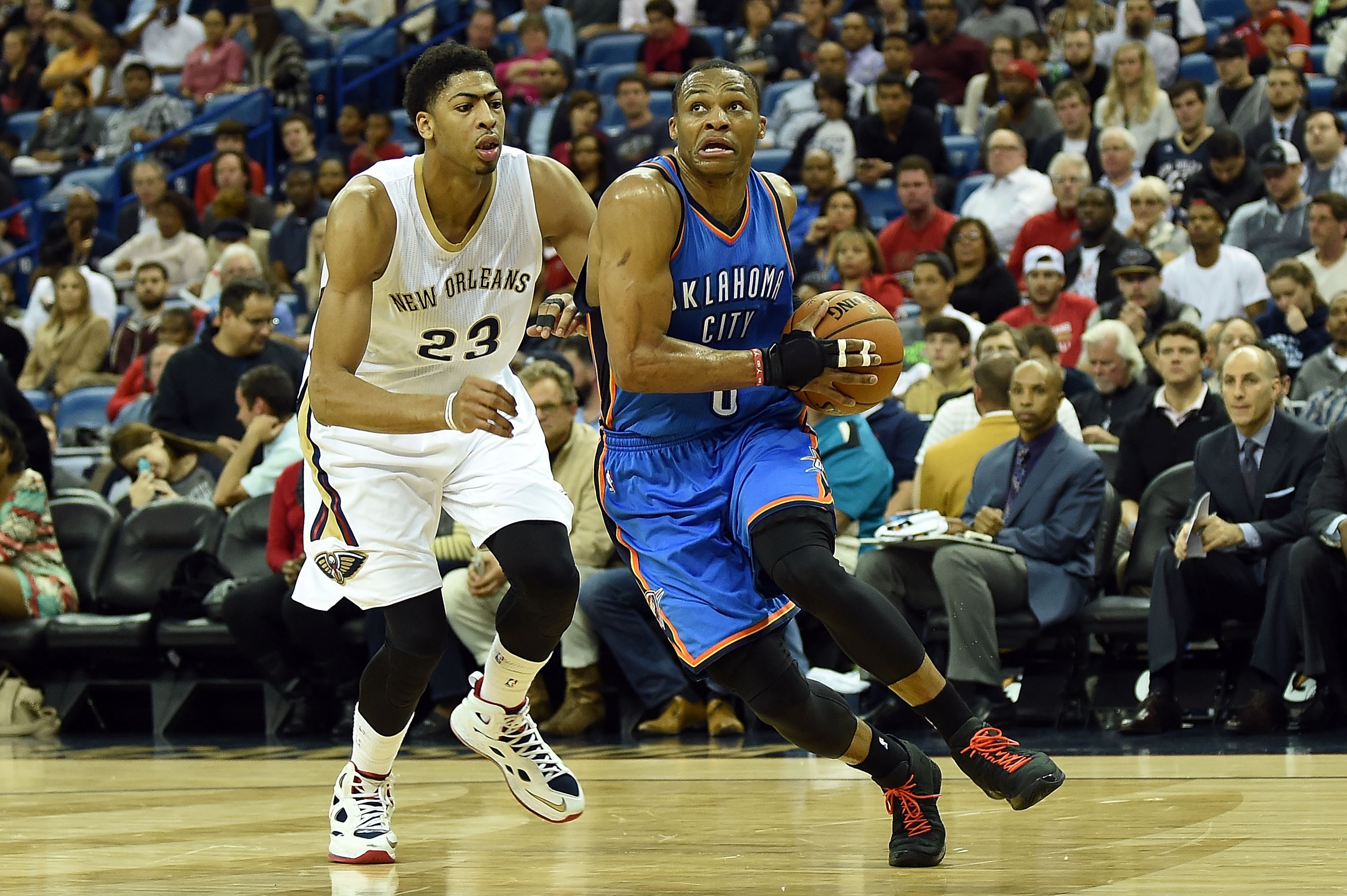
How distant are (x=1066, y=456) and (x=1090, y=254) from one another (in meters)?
3.02

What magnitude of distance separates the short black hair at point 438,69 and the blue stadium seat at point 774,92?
8.25 m

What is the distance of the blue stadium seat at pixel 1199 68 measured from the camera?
1142 centimetres

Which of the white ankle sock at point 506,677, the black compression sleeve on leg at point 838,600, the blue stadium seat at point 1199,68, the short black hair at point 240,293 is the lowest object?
the white ankle sock at point 506,677

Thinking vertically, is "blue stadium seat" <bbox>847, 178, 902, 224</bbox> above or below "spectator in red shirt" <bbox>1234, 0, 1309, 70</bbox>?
below

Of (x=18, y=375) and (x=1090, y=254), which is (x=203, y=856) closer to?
(x=1090, y=254)

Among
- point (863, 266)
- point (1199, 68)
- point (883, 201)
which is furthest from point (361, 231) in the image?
point (1199, 68)

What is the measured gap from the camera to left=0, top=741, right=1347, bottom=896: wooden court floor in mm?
3395

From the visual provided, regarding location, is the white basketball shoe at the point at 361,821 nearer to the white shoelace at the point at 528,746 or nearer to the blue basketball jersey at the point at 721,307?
the white shoelace at the point at 528,746

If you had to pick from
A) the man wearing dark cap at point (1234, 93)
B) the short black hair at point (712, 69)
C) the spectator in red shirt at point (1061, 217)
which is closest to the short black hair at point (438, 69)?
the short black hair at point (712, 69)

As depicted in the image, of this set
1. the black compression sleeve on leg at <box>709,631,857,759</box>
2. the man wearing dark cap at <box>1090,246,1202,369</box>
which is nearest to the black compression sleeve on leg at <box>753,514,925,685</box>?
the black compression sleeve on leg at <box>709,631,857,759</box>

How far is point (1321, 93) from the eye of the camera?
422 inches

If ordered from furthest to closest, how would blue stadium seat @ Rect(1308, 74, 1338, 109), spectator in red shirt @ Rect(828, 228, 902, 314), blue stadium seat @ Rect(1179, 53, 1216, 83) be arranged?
blue stadium seat @ Rect(1179, 53, 1216, 83) < blue stadium seat @ Rect(1308, 74, 1338, 109) < spectator in red shirt @ Rect(828, 228, 902, 314)

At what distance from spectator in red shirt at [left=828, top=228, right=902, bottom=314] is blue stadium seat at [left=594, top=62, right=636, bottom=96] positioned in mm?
4630

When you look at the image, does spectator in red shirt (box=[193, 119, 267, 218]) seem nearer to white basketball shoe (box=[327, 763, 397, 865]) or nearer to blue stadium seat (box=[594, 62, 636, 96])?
blue stadium seat (box=[594, 62, 636, 96])
